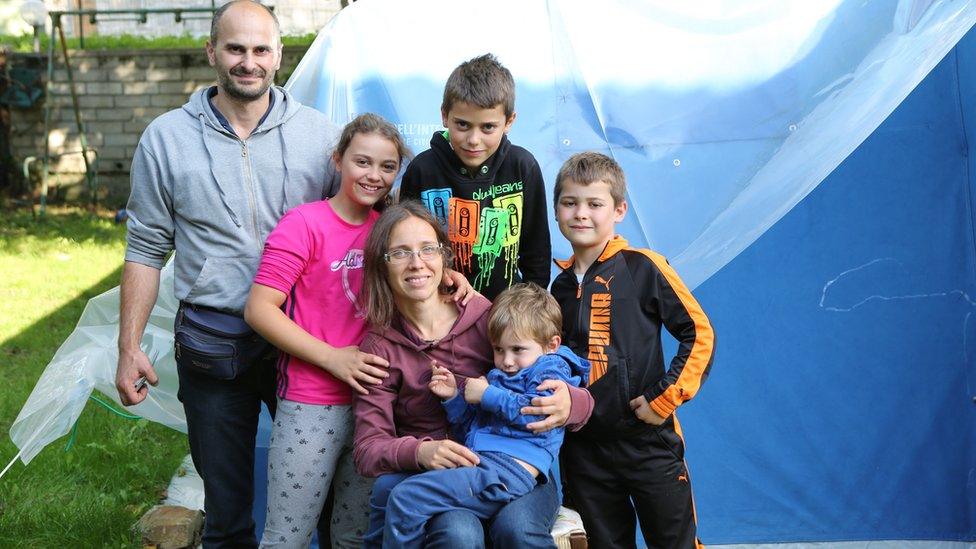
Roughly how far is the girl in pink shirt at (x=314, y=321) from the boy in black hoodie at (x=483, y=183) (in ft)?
0.46

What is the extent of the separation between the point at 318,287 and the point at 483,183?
1.63 feet

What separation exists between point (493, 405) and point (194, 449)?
94 cm

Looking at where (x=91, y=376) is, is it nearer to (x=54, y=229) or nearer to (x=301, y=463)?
(x=301, y=463)

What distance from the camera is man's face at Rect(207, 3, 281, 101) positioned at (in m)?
2.61

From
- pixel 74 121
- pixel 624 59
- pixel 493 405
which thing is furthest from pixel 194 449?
pixel 74 121

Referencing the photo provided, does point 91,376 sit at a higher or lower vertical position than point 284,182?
lower

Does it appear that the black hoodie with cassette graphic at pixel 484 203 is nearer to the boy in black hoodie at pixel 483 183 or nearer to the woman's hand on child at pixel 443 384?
the boy in black hoodie at pixel 483 183

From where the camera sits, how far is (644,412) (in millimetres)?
2547

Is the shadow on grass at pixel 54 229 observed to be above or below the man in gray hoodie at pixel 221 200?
below

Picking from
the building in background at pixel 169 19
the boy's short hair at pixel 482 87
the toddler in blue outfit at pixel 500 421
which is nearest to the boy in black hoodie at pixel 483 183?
the boy's short hair at pixel 482 87

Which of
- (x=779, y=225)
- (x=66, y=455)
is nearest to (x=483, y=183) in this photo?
(x=779, y=225)

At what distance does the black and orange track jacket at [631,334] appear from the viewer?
100 inches

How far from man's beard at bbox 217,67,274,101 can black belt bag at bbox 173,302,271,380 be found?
56 centimetres

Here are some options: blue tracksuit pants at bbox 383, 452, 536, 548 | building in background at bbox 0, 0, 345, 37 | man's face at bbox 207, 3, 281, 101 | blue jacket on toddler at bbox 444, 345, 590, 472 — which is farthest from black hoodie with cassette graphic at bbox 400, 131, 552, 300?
building in background at bbox 0, 0, 345, 37
